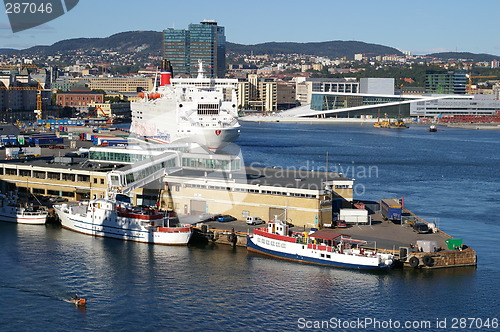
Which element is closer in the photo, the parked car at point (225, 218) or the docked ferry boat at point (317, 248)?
the docked ferry boat at point (317, 248)

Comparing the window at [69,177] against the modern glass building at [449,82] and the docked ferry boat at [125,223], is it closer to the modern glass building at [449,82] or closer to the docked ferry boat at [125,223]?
the docked ferry boat at [125,223]

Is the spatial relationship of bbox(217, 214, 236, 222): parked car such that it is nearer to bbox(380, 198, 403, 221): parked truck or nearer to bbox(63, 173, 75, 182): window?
bbox(380, 198, 403, 221): parked truck

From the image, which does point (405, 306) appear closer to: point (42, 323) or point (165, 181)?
point (42, 323)

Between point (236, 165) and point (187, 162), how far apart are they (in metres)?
1.82

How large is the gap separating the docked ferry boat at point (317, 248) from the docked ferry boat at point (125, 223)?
230 centimetres

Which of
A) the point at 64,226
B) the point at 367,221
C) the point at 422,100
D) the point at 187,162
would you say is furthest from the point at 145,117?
the point at 422,100

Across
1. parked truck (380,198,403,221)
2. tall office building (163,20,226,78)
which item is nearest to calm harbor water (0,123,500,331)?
parked truck (380,198,403,221)

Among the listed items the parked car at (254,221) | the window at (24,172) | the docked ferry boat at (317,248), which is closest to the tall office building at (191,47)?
the window at (24,172)

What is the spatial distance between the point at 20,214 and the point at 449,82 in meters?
98.9

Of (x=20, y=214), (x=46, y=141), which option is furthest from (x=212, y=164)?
(x=46, y=141)

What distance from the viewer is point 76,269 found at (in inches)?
760

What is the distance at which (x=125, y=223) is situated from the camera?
2241cm

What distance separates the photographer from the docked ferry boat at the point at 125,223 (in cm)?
2197

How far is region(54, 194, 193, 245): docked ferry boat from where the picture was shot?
A: 72.1ft
